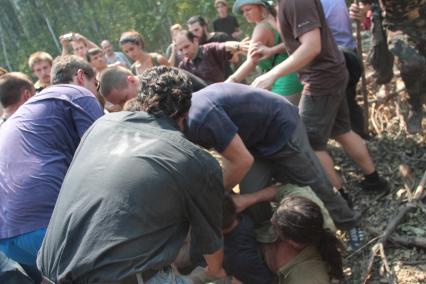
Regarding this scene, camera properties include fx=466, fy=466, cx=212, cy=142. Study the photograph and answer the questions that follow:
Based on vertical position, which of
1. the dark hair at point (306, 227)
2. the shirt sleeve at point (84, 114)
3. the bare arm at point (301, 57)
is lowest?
the dark hair at point (306, 227)

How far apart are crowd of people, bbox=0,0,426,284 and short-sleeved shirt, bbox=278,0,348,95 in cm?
1

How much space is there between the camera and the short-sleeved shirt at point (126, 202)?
1.83 meters

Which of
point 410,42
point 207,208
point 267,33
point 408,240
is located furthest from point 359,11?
point 207,208

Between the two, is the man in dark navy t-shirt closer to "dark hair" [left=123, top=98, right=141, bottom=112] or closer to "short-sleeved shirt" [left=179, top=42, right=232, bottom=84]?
"dark hair" [left=123, top=98, right=141, bottom=112]

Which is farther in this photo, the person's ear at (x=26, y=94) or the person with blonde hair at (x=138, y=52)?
the person with blonde hair at (x=138, y=52)

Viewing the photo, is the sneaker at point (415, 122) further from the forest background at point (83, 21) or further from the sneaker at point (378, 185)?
the forest background at point (83, 21)

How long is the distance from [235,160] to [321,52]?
1.25 metres

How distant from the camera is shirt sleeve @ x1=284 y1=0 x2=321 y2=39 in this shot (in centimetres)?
317

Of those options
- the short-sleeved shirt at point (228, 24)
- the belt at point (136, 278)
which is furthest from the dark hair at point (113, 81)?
the short-sleeved shirt at point (228, 24)

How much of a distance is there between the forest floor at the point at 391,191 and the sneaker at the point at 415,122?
0.85 feet

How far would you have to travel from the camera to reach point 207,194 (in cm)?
200

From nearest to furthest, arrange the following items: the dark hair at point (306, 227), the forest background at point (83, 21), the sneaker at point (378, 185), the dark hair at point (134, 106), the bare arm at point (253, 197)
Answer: the dark hair at point (134, 106) < the dark hair at point (306, 227) < the bare arm at point (253, 197) < the sneaker at point (378, 185) < the forest background at point (83, 21)

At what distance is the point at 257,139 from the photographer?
299cm

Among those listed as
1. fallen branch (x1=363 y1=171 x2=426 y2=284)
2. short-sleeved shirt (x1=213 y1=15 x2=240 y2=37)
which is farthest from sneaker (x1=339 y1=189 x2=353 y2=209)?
short-sleeved shirt (x1=213 y1=15 x2=240 y2=37)
